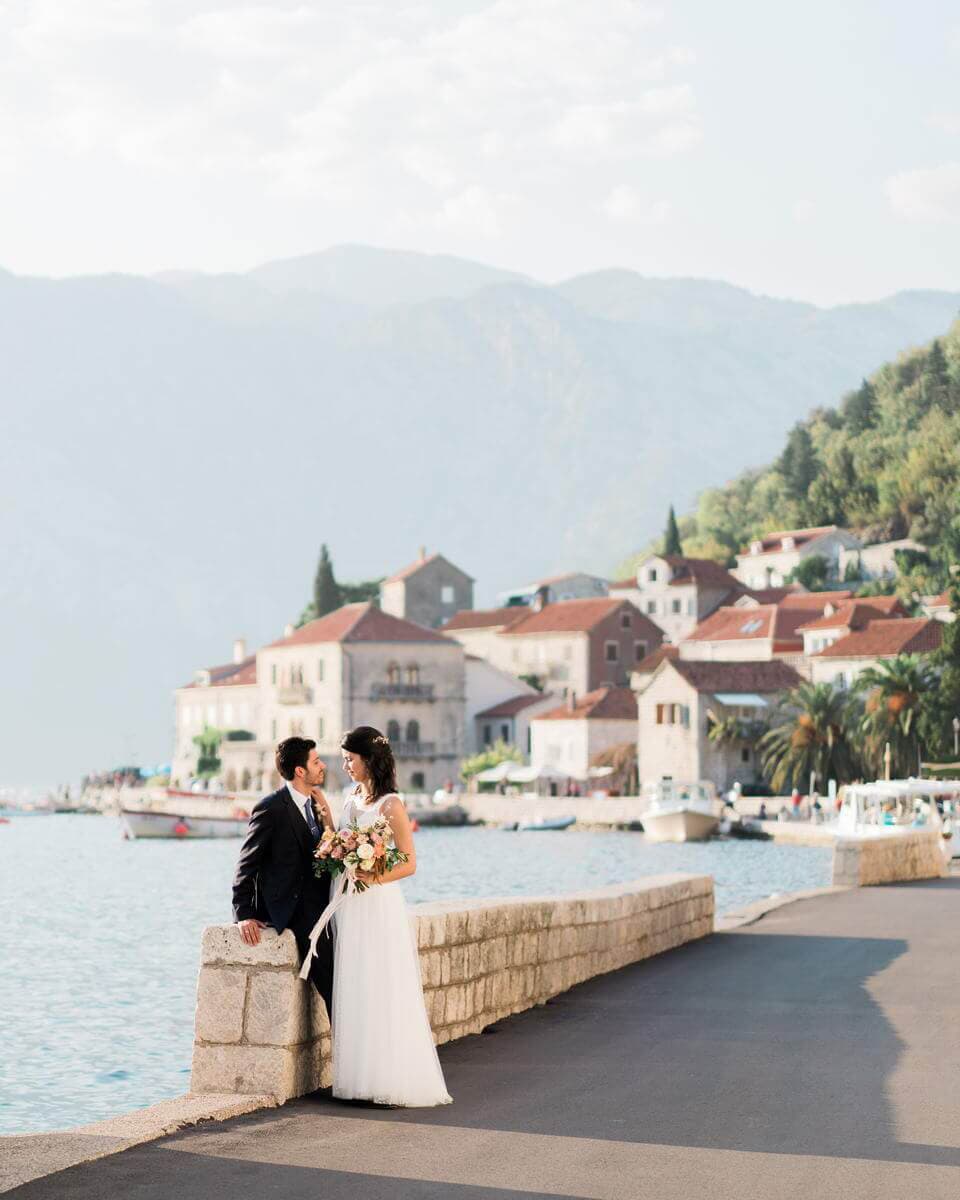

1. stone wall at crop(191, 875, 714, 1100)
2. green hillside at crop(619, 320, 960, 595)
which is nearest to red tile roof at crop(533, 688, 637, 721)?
green hillside at crop(619, 320, 960, 595)

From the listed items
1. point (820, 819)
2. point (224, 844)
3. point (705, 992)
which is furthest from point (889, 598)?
point (705, 992)

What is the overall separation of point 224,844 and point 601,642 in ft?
109

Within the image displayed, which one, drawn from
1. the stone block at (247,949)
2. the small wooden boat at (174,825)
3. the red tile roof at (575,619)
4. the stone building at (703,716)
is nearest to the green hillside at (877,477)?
the red tile roof at (575,619)

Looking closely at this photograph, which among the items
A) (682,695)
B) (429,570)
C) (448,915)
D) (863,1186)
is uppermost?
(429,570)

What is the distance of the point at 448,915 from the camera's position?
12133 mm

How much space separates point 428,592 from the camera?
151500 millimetres

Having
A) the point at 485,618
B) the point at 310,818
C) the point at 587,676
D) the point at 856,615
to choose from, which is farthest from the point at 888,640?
the point at 310,818

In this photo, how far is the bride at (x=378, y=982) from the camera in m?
9.80

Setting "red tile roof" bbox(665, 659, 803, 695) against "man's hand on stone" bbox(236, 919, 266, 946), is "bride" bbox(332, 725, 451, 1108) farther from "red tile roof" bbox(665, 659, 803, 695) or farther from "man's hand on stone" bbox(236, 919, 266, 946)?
"red tile roof" bbox(665, 659, 803, 695)

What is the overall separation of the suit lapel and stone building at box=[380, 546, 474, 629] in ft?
456

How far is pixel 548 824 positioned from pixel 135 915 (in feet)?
170

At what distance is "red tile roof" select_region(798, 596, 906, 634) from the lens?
108 meters

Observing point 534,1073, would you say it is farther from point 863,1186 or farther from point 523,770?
point 523,770

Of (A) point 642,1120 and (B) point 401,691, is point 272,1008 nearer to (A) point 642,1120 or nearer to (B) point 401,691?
(A) point 642,1120
